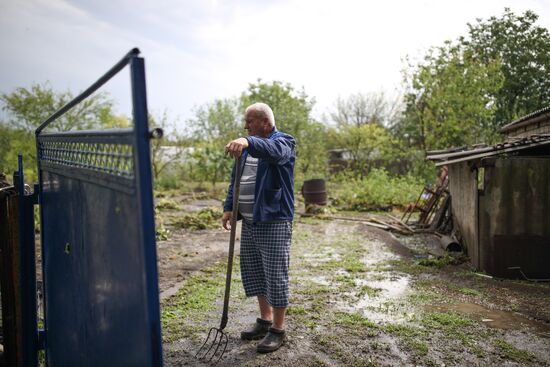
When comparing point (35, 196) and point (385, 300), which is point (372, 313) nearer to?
point (385, 300)

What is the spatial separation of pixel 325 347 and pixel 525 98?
27.5 meters

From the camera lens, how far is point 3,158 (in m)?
12.7

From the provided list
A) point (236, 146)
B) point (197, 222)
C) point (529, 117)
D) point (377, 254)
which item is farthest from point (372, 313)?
point (529, 117)

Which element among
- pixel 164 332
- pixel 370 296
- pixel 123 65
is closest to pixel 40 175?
pixel 123 65

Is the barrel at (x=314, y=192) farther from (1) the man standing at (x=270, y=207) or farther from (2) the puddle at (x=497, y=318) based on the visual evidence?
(1) the man standing at (x=270, y=207)

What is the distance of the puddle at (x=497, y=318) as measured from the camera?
4.41 m

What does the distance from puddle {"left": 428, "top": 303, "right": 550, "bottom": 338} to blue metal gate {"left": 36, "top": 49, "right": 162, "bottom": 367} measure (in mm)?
Result: 3957

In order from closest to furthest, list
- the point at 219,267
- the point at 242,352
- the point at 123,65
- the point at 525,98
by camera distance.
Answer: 1. the point at 123,65
2. the point at 242,352
3. the point at 219,267
4. the point at 525,98

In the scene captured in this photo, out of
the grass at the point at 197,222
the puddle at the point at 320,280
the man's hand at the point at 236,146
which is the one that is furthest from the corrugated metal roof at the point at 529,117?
the man's hand at the point at 236,146

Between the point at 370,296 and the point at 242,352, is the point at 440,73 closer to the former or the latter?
the point at 370,296

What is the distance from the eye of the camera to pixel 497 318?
468 cm

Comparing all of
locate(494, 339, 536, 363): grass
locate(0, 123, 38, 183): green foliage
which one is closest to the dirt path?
locate(494, 339, 536, 363): grass

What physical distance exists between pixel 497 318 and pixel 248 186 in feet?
10.2

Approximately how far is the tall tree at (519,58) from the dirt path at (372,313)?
73.4ft
